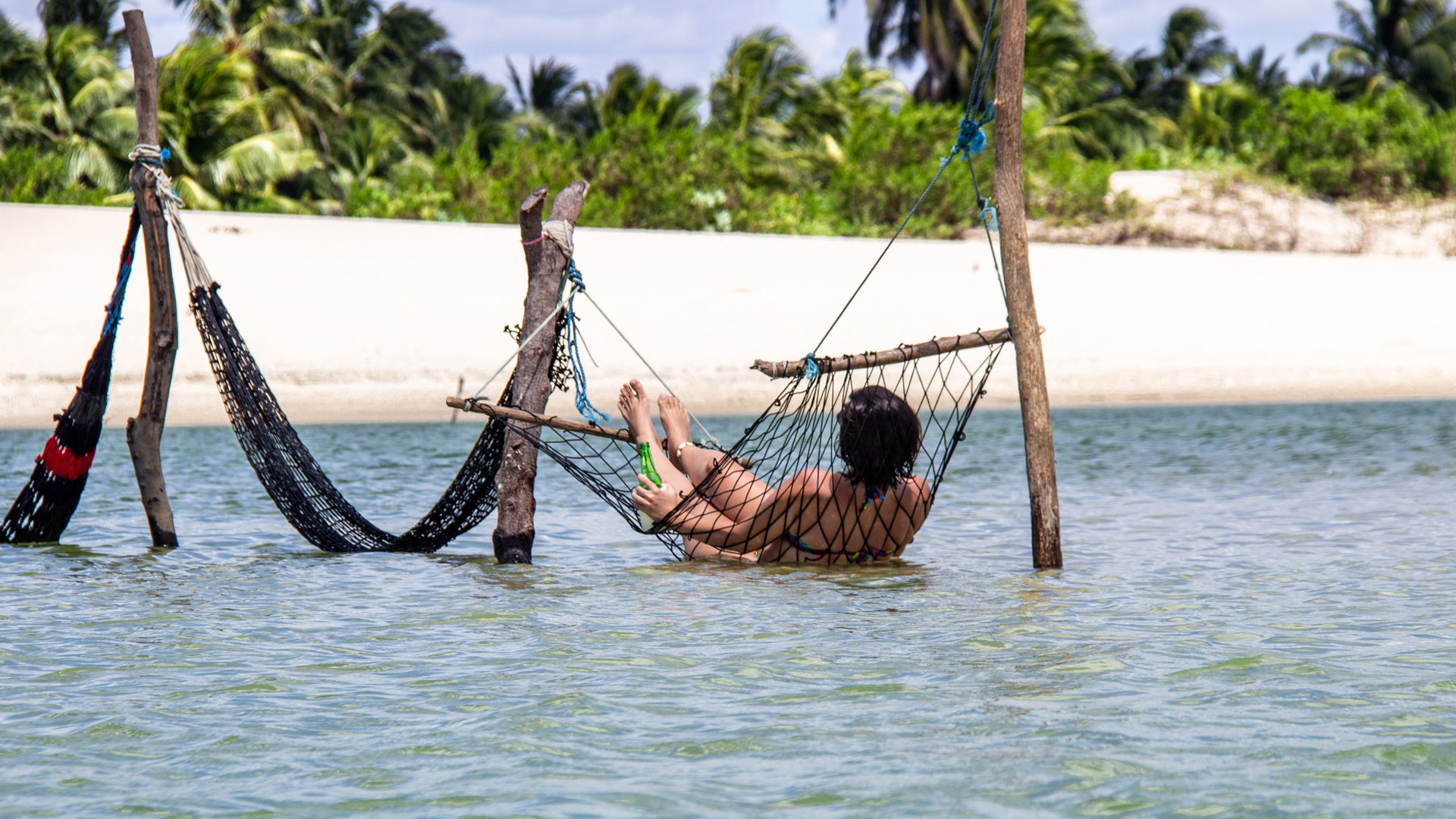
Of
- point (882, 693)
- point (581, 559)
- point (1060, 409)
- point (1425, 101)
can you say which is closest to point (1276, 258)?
A: point (1060, 409)

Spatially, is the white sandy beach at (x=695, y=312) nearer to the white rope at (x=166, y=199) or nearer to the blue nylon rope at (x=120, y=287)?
the blue nylon rope at (x=120, y=287)

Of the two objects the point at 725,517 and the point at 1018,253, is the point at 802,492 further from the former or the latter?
the point at 1018,253

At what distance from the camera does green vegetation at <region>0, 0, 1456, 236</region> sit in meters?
22.9

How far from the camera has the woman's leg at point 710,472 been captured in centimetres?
600

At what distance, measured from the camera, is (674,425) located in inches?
244

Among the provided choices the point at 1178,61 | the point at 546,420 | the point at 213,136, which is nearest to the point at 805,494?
the point at 546,420

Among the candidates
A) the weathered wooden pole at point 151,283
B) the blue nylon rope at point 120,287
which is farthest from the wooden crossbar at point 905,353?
the blue nylon rope at point 120,287

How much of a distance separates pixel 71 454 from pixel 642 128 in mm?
17475

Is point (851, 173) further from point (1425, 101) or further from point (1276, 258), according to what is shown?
point (1425, 101)

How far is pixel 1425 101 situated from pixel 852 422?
130ft

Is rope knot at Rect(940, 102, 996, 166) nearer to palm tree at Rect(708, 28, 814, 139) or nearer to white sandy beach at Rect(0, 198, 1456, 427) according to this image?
white sandy beach at Rect(0, 198, 1456, 427)

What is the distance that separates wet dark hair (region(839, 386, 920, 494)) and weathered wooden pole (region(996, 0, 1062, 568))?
53 cm

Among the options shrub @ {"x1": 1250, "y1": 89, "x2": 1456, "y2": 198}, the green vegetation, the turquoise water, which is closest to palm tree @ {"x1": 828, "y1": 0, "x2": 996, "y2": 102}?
the green vegetation

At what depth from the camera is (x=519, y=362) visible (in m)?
6.34
